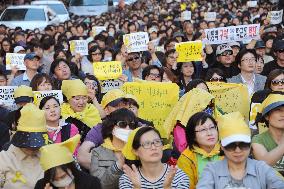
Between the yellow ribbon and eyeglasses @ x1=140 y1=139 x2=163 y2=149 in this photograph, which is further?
the yellow ribbon

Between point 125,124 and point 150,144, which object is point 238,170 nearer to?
point 150,144

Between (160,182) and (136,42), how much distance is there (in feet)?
20.9

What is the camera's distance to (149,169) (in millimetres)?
5070

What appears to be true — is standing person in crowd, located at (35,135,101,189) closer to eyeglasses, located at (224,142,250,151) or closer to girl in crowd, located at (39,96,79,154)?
eyeglasses, located at (224,142,250,151)

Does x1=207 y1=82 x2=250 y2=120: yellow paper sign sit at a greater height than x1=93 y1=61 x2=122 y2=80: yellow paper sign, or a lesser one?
lesser

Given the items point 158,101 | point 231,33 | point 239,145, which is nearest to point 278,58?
point 231,33

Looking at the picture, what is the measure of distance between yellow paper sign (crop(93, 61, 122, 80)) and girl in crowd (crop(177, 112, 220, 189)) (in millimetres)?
4396

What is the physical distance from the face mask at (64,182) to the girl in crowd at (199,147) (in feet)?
3.34

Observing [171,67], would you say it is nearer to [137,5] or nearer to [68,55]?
[68,55]

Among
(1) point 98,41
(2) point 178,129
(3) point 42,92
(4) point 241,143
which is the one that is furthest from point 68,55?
(4) point 241,143

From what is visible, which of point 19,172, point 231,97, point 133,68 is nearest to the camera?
point 19,172

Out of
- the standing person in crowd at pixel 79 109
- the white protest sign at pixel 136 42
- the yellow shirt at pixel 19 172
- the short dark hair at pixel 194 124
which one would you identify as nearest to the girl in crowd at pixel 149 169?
the short dark hair at pixel 194 124

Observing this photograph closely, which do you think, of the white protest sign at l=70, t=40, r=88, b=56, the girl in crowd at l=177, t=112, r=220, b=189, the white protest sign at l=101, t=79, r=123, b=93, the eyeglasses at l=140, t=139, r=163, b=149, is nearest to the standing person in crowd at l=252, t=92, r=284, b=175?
the girl in crowd at l=177, t=112, r=220, b=189

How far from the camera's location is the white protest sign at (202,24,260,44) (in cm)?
1097
